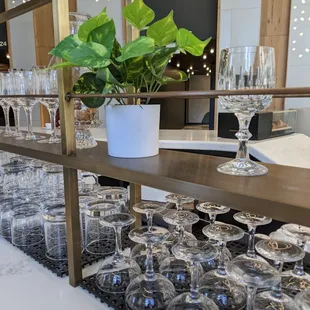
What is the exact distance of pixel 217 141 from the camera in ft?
5.86

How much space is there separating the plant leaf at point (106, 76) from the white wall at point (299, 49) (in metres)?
3.44

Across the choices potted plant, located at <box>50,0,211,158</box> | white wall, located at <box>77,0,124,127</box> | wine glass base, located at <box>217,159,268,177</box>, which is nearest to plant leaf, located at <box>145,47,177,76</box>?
potted plant, located at <box>50,0,211,158</box>

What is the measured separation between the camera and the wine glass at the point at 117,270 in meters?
0.74

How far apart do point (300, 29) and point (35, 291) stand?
3.78 m

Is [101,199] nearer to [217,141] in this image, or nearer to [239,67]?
[239,67]

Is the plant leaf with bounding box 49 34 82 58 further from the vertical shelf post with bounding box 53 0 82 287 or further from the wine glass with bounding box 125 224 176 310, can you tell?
the wine glass with bounding box 125 224 176 310

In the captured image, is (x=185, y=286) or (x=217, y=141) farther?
(x=217, y=141)

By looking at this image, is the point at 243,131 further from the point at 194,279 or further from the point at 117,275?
the point at 117,275

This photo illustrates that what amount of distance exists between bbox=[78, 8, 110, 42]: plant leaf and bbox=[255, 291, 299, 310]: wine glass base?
61cm

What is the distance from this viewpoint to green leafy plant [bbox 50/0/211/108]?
1.90 ft

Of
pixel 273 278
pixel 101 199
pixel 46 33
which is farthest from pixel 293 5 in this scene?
pixel 273 278

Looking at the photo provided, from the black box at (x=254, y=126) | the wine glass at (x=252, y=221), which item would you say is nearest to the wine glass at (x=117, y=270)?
the wine glass at (x=252, y=221)

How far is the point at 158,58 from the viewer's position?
2.15 ft

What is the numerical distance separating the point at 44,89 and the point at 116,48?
383 mm
